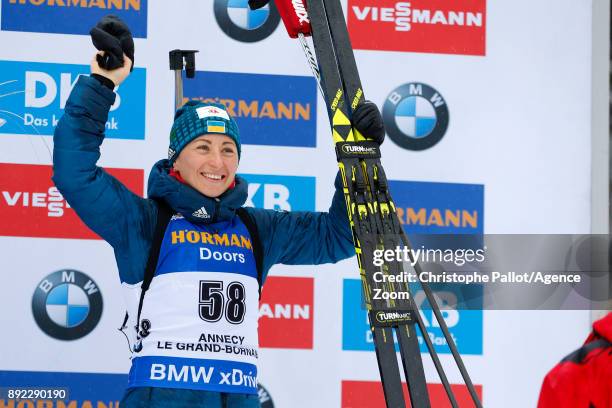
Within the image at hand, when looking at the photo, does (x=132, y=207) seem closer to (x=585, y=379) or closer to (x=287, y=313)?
(x=287, y=313)

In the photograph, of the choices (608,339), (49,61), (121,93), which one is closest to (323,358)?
(121,93)

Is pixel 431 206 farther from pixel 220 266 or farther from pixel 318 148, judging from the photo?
pixel 220 266

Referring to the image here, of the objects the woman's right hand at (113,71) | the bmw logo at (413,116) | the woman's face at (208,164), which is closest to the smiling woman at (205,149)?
the woman's face at (208,164)

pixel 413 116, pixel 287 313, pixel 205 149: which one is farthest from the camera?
pixel 413 116

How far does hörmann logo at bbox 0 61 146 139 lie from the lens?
12.9ft

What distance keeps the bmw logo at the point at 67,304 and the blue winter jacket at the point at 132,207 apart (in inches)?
36.9

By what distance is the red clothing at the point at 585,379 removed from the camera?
1.88 metres

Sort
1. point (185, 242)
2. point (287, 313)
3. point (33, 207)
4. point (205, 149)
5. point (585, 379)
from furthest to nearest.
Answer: point (287, 313) < point (33, 207) < point (205, 149) < point (185, 242) < point (585, 379)

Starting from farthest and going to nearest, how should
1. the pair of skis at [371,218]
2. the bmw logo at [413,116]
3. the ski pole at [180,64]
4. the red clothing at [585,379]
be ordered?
the bmw logo at [413,116]
the ski pole at [180,64]
the pair of skis at [371,218]
the red clothing at [585,379]

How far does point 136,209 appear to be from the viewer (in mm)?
3039

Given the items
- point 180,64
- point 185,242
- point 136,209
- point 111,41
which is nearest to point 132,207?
point 136,209

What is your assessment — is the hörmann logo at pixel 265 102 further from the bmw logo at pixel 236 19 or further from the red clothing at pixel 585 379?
the red clothing at pixel 585 379

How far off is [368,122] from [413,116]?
1312 millimetres

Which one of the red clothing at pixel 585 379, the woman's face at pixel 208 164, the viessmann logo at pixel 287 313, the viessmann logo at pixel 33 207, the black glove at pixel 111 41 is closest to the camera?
the red clothing at pixel 585 379
